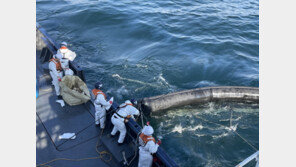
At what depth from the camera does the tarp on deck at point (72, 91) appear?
852 cm

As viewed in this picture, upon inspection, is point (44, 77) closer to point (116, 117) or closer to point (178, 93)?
point (116, 117)

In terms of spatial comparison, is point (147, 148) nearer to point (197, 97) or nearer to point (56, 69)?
point (56, 69)

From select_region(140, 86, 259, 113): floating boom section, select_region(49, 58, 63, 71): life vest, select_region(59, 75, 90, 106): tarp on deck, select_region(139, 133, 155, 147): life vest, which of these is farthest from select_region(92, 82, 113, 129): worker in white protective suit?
select_region(140, 86, 259, 113): floating boom section

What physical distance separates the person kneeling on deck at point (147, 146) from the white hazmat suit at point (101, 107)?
5.62 ft

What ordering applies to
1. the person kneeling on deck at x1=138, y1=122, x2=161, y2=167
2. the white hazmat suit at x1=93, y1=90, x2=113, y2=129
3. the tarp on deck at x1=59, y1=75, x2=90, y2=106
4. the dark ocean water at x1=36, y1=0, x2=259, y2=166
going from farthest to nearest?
the dark ocean water at x1=36, y1=0, x2=259, y2=166 → the tarp on deck at x1=59, y1=75, x2=90, y2=106 → the white hazmat suit at x1=93, y1=90, x2=113, y2=129 → the person kneeling on deck at x1=138, y1=122, x2=161, y2=167

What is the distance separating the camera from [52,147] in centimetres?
698

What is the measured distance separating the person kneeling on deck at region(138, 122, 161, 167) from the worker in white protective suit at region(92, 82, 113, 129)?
1730 millimetres

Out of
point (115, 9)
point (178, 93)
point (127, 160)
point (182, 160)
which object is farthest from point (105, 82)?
point (115, 9)

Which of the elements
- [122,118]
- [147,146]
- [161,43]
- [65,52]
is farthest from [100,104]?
[161,43]

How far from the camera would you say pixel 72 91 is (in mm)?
8508

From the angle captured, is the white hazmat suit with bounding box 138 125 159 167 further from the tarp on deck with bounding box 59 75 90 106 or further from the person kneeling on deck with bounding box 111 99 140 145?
the tarp on deck with bounding box 59 75 90 106

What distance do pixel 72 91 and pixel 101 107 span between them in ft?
6.82

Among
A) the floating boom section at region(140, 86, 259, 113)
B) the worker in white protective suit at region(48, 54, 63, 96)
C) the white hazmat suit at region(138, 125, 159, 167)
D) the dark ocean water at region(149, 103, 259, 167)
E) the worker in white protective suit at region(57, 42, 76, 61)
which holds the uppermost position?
Answer: the worker in white protective suit at region(57, 42, 76, 61)

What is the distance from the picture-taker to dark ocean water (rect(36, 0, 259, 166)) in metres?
13.9
